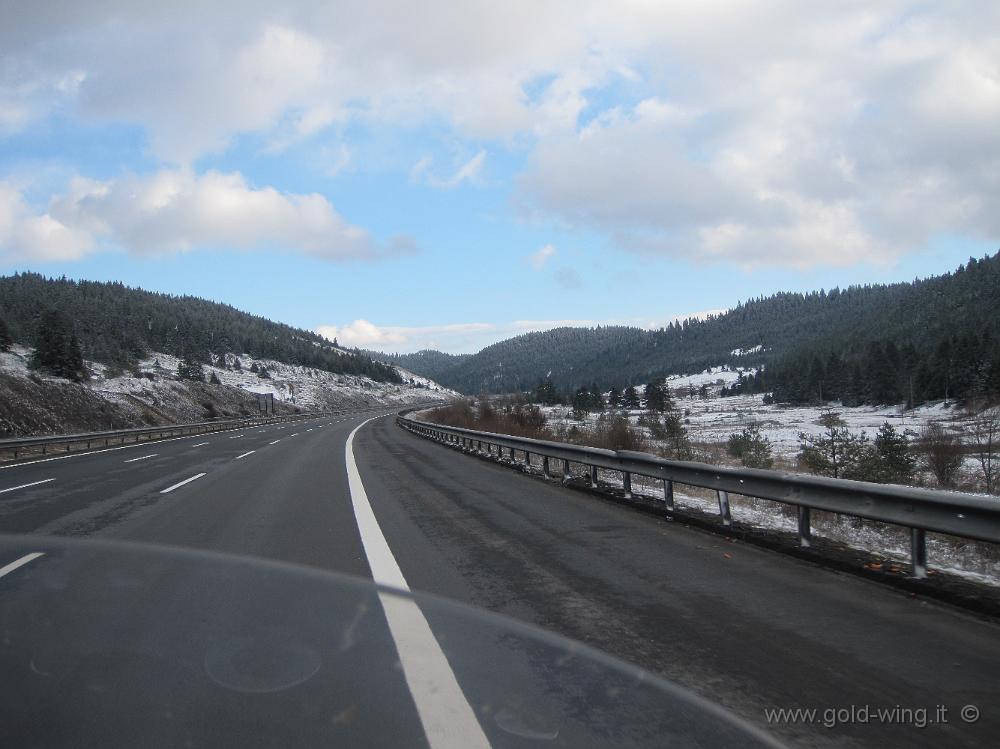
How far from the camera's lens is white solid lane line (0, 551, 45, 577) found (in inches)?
246

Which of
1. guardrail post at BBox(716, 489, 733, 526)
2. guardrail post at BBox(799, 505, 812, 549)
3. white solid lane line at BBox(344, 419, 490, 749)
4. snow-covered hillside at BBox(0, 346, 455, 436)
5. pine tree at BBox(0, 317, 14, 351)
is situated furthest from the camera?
pine tree at BBox(0, 317, 14, 351)

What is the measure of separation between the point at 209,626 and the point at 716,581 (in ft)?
13.6

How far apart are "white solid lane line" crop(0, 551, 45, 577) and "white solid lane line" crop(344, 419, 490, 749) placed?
3.35 meters

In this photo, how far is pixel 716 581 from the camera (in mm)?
5914

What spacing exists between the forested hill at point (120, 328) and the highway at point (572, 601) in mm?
61666

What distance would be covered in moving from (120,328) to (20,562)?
5265 inches

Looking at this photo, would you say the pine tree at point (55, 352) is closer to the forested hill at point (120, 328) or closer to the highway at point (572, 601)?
the forested hill at point (120, 328)

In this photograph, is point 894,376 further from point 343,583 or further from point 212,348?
point 212,348

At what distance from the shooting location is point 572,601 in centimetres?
532

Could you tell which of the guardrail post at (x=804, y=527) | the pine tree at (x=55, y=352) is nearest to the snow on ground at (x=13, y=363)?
the pine tree at (x=55, y=352)

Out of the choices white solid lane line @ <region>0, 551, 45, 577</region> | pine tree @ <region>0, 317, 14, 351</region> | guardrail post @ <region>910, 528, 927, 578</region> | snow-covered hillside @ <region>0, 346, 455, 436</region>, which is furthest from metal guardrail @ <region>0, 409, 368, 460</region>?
guardrail post @ <region>910, 528, 927, 578</region>

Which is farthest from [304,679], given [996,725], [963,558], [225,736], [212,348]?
[212,348]

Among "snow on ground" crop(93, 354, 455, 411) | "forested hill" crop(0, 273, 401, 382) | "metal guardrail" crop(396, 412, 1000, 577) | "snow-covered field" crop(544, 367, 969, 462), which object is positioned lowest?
"snow-covered field" crop(544, 367, 969, 462)

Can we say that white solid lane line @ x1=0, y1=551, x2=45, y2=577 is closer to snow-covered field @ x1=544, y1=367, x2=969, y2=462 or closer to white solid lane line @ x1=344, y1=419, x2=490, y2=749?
white solid lane line @ x1=344, y1=419, x2=490, y2=749
